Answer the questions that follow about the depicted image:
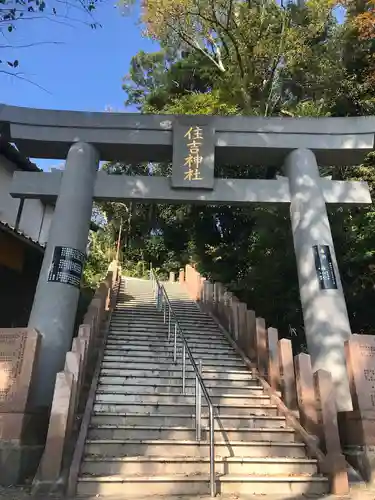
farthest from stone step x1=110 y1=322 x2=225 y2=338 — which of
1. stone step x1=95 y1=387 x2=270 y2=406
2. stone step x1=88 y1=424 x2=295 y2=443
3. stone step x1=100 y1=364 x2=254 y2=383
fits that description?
stone step x1=88 y1=424 x2=295 y2=443

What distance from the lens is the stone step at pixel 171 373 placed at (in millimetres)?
7129

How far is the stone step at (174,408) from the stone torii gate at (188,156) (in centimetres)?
232

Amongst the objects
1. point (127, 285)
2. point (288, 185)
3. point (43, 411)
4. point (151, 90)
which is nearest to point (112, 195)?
point (288, 185)

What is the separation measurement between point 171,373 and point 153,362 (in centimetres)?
55

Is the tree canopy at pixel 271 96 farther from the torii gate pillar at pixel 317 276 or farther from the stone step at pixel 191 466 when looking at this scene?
the stone step at pixel 191 466

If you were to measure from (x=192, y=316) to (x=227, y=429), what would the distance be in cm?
569

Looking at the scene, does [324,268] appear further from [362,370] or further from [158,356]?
[158,356]

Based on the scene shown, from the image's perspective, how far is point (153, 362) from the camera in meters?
7.75

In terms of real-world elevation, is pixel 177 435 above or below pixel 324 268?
below

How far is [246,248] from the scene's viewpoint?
49.3 ft

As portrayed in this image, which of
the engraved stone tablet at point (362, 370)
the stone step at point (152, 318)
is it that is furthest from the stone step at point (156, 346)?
the engraved stone tablet at point (362, 370)

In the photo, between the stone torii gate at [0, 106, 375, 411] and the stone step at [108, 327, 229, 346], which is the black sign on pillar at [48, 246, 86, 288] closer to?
the stone torii gate at [0, 106, 375, 411]

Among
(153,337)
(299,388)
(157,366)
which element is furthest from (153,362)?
(299,388)

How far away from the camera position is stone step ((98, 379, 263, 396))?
21.9ft
